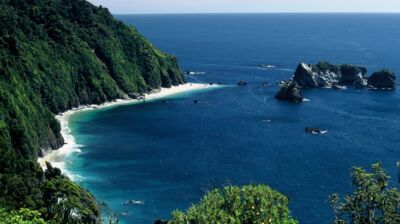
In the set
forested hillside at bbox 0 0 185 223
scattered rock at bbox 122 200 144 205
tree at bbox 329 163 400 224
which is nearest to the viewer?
tree at bbox 329 163 400 224

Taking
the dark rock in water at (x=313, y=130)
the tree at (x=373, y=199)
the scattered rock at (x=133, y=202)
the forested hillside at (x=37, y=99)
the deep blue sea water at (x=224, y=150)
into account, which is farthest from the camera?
the dark rock in water at (x=313, y=130)

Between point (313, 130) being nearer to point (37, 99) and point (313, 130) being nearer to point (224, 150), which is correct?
point (224, 150)

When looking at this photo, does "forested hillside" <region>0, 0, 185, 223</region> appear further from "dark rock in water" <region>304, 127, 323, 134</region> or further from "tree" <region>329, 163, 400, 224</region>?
"dark rock in water" <region>304, 127, 323, 134</region>

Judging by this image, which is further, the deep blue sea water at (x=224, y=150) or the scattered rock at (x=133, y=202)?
the deep blue sea water at (x=224, y=150)

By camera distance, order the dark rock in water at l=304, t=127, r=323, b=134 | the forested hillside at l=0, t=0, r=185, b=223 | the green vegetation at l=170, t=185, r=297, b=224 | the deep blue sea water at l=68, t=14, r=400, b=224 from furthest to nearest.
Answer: the dark rock in water at l=304, t=127, r=323, b=134 → the deep blue sea water at l=68, t=14, r=400, b=224 → the forested hillside at l=0, t=0, r=185, b=223 → the green vegetation at l=170, t=185, r=297, b=224

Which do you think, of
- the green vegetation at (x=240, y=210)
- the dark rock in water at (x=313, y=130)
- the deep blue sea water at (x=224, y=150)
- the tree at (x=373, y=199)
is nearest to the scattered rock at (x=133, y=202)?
the deep blue sea water at (x=224, y=150)

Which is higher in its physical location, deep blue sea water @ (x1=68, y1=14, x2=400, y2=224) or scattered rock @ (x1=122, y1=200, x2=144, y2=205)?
scattered rock @ (x1=122, y1=200, x2=144, y2=205)

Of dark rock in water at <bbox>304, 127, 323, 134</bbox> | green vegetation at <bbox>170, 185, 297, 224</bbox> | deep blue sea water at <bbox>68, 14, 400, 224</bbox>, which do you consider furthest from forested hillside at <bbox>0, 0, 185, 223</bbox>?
dark rock in water at <bbox>304, 127, 323, 134</bbox>

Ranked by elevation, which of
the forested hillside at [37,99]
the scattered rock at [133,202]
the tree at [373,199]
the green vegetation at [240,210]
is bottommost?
the scattered rock at [133,202]

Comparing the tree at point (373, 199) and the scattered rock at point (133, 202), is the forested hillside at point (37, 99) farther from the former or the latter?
the tree at point (373, 199)
